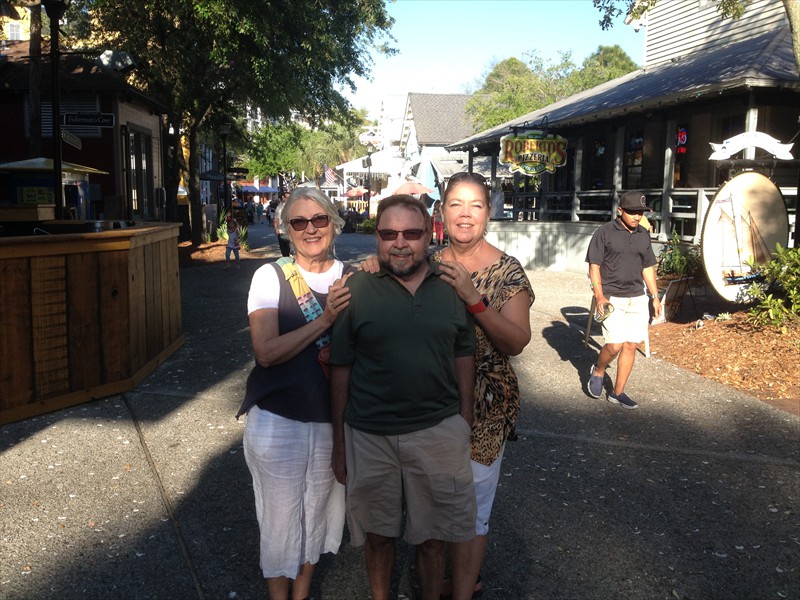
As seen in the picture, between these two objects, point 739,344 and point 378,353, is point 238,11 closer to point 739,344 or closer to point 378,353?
Answer: point 739,344

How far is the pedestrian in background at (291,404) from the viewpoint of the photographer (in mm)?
2857

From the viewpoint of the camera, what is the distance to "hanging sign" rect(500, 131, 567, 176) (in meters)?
18.4

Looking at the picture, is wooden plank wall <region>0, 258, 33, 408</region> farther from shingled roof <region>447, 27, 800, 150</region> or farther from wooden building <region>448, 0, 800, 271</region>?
shingled roof <region>447, 27, 800, 150</region>

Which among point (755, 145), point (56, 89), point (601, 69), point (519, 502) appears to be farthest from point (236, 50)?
point (601, 69)

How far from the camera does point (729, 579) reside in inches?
140

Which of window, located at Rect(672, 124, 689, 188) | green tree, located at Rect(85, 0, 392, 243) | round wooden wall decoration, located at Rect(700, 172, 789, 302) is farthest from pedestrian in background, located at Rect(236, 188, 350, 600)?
window, located at Rect(672, 124, 689, 188)

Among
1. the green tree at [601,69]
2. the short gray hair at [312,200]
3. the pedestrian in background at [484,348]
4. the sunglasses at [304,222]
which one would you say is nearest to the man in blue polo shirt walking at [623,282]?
the pedestrian in background at [484,348]

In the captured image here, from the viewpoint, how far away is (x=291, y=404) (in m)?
2.86

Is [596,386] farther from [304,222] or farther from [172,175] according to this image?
[172,175]

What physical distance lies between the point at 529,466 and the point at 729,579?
1.65 metres

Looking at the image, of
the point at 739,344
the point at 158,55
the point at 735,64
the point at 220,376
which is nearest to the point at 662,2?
the point at 735,64

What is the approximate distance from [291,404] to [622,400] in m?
4.38

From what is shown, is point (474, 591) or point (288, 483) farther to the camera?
point (474, 591)

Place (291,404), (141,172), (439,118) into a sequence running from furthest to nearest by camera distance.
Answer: (439,118) → (141,172) → (291,404)
